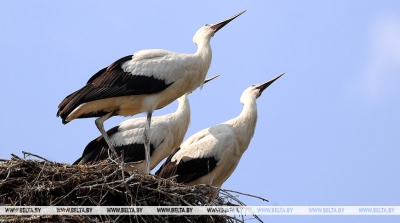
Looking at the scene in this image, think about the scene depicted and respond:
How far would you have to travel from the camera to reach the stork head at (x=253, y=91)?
14766mm

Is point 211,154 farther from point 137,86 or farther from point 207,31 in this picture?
point 207,31

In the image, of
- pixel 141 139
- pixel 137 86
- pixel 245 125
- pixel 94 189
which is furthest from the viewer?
pixel 141 139

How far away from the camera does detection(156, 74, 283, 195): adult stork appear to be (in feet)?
44.7

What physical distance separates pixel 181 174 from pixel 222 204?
2.29 metres

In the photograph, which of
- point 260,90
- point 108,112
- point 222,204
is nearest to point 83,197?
point 222,204

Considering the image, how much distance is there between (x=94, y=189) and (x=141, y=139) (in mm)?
3500

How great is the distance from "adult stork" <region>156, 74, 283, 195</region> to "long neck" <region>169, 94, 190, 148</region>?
0.50m

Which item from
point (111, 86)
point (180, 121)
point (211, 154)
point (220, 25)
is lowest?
point (211, 154)

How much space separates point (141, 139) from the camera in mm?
14398

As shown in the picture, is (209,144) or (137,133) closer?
(209,144)

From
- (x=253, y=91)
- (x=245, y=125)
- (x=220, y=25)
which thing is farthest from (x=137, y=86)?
(x=253, y=91)

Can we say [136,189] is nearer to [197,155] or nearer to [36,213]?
[36,213]

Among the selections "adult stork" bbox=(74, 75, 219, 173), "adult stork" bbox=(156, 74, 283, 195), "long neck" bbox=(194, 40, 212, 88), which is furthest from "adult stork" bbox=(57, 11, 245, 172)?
"adult stork" bbox=(74, 75, 219, 173)

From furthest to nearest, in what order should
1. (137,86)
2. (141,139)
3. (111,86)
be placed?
(141,139), (137,86), (111,86)
